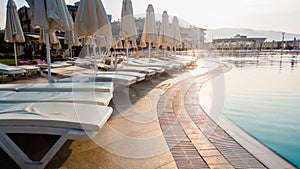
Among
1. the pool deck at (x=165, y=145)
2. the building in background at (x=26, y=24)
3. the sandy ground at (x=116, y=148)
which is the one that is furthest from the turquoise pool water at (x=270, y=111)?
the building in background at (x=26, y=24)

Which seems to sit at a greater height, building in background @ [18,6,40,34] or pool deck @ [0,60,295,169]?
building in background @ [18,6,40,34]

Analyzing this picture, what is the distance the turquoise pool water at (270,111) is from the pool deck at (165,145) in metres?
Result: 0.65

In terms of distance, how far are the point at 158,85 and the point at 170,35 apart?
4.41 m

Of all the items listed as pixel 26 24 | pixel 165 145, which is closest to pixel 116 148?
pixel 165 145

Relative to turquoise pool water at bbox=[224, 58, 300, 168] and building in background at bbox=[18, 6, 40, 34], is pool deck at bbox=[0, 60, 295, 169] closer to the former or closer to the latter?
turquoise pool water at bbox=[224, 58, 300, 168]

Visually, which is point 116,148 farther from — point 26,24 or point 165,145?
point 26,24

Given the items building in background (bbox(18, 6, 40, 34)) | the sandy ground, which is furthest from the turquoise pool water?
building in background (bbox(18, 6, 40, 34))

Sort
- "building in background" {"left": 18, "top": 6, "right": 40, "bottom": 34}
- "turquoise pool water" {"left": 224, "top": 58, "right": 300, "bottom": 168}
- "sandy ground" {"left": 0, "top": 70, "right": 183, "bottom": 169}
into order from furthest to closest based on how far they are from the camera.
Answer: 1. "building in background" {"left": 18, "top": 6, "right": 40, "bottom": 34}
2. "turquoise pool water" {"left": 224, "top": 58, "right": 300, "bottom": 168}
3. "sandy ground" {"left": 0, "top": 70, "right": 183, "bottom": 169}

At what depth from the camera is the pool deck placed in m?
2.39

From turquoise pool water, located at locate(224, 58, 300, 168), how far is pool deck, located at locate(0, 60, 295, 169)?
2.12ft

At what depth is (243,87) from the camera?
7418 mm

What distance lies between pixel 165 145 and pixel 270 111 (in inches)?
130

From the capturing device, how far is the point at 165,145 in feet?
9.33

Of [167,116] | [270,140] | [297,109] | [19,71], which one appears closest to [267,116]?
[297,109]
